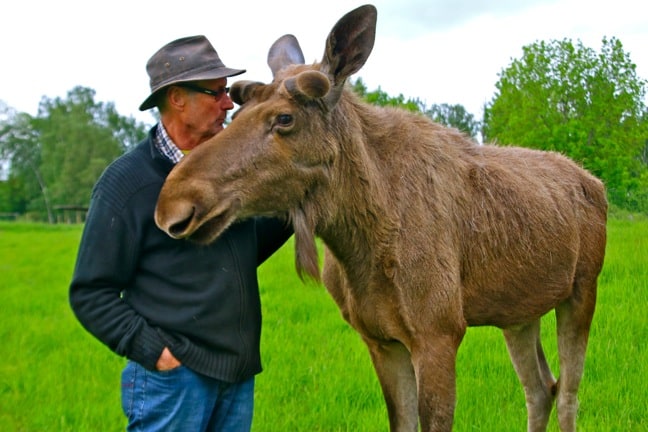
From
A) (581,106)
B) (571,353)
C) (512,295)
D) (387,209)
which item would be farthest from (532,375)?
(581,106)

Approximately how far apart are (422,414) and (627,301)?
5.59m

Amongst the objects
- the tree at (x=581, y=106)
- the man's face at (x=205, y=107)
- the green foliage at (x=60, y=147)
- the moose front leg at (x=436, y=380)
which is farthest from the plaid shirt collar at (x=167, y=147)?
the green foliage at (x=60, y=147)

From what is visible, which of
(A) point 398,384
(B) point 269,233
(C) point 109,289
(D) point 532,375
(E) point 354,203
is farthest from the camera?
(D) point 532,375

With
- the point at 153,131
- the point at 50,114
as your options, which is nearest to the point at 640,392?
the point at 153,131

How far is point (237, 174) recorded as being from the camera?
9.69ft

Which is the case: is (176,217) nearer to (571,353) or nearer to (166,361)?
(166,361)

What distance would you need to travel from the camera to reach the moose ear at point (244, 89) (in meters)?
3.26

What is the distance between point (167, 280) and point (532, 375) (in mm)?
3397

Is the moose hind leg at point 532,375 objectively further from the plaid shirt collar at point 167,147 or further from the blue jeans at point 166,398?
the plaid shirt collar at point 167,147

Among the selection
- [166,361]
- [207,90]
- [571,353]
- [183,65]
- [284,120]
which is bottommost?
[571,353]

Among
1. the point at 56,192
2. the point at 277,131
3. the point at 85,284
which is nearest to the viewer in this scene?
the point at 85,284

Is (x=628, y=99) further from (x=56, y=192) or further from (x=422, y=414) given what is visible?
(x=56, y=192)

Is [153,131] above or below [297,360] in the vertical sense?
above

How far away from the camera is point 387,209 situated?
3.50m
